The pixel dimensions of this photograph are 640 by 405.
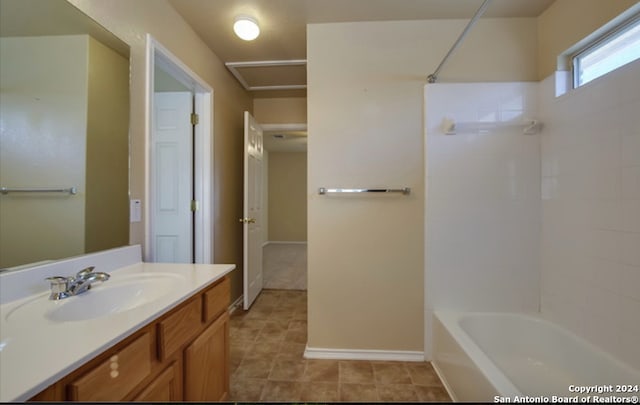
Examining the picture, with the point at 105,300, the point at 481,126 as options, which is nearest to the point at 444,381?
the point at 481,126

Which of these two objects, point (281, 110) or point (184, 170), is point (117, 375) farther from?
point (281, 110)

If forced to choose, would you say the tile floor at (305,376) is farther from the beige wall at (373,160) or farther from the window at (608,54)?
the window at (608,54)

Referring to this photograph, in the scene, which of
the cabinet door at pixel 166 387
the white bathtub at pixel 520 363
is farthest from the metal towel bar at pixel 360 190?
the cabinet door at pixel 166 387

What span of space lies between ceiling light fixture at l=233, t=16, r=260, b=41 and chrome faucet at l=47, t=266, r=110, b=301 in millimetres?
1675

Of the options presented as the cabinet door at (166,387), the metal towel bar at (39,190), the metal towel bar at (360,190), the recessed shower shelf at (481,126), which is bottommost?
the cabinet door at (166,387)

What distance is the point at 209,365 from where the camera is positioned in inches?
44.1

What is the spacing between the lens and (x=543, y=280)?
1.72 m

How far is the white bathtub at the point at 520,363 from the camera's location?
1163 mm

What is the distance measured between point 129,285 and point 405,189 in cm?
165

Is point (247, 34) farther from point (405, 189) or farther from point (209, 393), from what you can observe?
point (209, 393)

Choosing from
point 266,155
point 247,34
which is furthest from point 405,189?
point 266,155

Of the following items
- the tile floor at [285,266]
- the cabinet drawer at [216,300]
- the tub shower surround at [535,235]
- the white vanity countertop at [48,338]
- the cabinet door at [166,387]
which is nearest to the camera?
the white vanity countertop at [48,338]

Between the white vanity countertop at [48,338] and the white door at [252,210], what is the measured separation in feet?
5.14

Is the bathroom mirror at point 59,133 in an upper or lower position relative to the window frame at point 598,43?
lower
